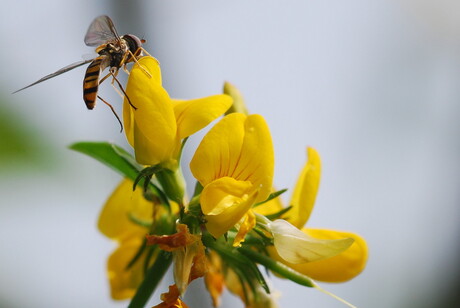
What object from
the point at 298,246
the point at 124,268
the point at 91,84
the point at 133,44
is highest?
the point at 133,44

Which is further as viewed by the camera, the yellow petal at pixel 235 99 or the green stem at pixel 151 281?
the yellow petal at pixel 235 99

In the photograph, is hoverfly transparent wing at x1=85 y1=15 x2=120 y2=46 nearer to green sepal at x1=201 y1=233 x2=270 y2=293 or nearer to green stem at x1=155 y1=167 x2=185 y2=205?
green stem at x1=155 y1=167 x2=185 y2=205

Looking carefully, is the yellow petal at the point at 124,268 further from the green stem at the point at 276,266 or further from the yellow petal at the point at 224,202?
the yellow petal at the point at 224,202

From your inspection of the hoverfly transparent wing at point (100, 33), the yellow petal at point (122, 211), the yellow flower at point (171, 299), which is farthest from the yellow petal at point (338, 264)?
the hoverfly transparent wing at point (100, 33)

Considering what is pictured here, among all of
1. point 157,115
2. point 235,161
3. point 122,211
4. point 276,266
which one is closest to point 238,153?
point 235,161

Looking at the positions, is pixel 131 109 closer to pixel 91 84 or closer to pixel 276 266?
pixel 91 84

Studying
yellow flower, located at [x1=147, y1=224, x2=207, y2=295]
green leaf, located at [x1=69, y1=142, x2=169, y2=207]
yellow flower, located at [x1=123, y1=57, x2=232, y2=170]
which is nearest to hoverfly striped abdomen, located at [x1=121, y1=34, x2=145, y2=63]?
yellow flower, located at [x1=123, y1=57, x2=232, y2=170]

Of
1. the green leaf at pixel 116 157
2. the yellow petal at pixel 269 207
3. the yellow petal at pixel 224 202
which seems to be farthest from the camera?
the yellow petal at pixel 269 207

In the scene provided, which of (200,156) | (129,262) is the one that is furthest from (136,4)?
(200,156)
